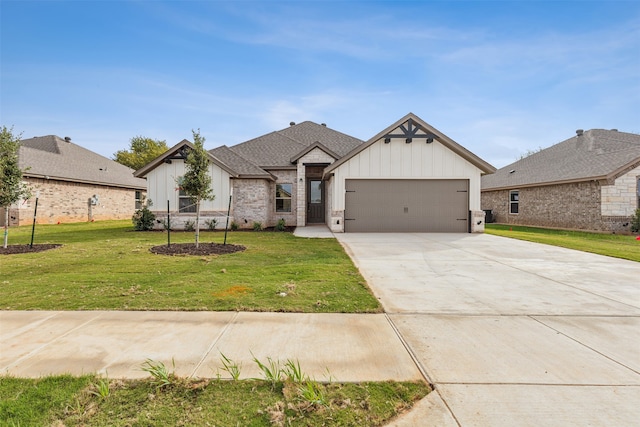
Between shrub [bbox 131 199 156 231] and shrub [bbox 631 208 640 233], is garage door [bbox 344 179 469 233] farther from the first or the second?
shrub [bbox 131 199 156 231]

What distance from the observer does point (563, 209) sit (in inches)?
742

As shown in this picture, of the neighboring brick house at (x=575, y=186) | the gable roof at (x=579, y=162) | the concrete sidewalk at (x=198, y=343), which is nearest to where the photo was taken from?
the concrete sidewalk at (x=198, y=343)

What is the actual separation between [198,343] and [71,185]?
25.4 m

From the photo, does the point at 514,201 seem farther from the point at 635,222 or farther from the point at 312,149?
the point at 312,149

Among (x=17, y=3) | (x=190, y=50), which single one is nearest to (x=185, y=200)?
(x=190, y=50)

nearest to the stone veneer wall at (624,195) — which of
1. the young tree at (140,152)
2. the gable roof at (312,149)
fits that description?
the gable roof at (312,149)

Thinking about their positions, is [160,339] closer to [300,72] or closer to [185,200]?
[185,200]

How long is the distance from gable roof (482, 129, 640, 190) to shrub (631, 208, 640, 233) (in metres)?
2.22

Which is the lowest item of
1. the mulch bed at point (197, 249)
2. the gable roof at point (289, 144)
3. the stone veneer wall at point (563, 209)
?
the mulch bed at point (197, 249)

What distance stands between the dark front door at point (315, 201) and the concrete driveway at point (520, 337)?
42.3 ft

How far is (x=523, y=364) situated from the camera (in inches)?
114

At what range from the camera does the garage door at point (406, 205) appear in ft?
49.6

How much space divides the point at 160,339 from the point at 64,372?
848 millimetres

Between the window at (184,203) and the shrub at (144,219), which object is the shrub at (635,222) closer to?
the window at (184,203)
